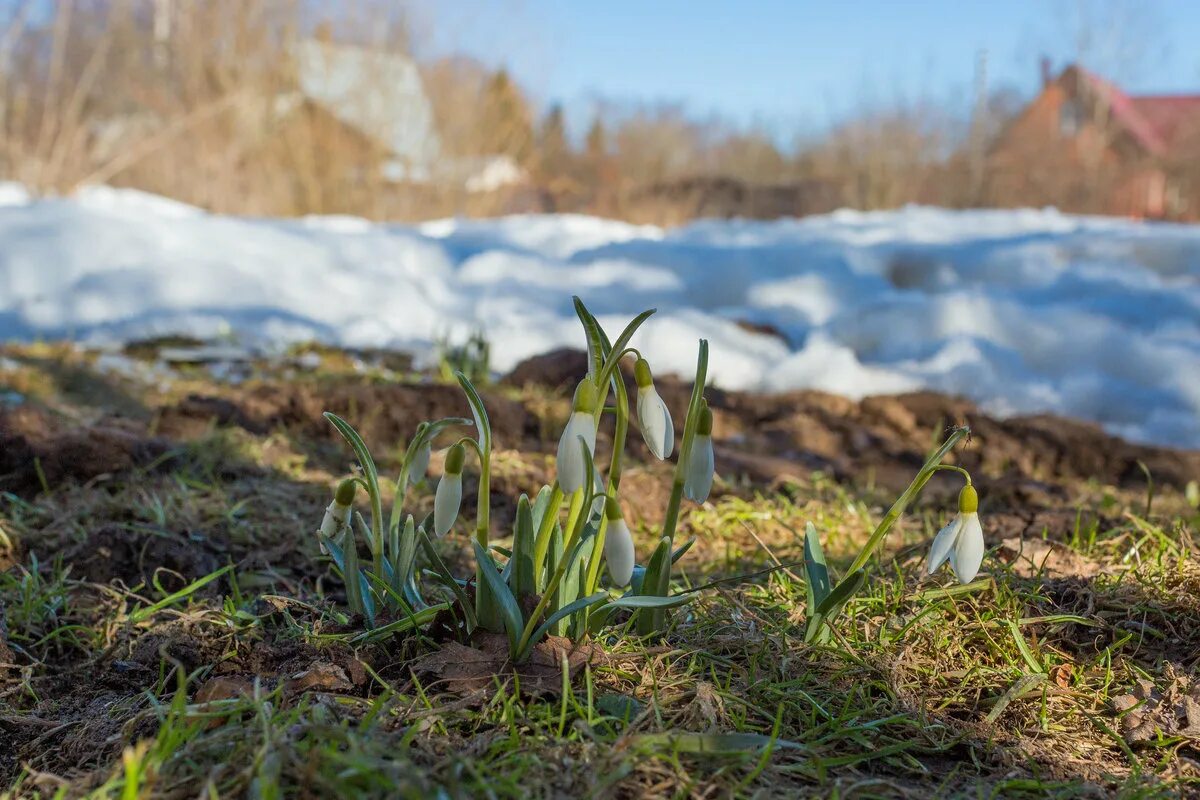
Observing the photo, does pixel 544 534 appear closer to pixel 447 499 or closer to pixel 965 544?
pixel 447 499

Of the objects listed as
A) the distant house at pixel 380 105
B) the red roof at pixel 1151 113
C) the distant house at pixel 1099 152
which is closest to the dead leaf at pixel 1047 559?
the distant house at pixel 380 105

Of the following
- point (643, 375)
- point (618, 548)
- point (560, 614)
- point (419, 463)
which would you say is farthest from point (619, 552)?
point (419, 463)

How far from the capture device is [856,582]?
1400mm

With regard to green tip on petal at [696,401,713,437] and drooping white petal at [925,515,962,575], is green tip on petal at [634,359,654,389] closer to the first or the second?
green tip on petal at [696,401,713,437]

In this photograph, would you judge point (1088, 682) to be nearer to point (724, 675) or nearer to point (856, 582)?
point (856, 582)

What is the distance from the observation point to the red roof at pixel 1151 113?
2252 centimetres

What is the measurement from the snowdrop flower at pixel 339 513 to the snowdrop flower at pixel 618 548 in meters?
0.36

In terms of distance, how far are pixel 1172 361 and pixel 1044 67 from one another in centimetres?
2109

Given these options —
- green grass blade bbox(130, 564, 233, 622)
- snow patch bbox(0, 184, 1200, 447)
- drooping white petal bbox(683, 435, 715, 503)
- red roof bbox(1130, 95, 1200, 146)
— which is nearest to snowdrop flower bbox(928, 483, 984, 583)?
drooping white petal bbox(683, 435, 715, 503)

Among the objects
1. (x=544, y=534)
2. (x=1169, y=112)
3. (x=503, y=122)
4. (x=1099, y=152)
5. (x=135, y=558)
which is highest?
(x=1169, y=112)

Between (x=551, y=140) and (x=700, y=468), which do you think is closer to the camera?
(x=700, y=468)

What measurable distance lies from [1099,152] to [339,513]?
23.8 m

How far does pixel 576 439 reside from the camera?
1191 millimetres

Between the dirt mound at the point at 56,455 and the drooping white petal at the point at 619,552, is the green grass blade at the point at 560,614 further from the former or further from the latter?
the dirt mound at the point at 56,455
